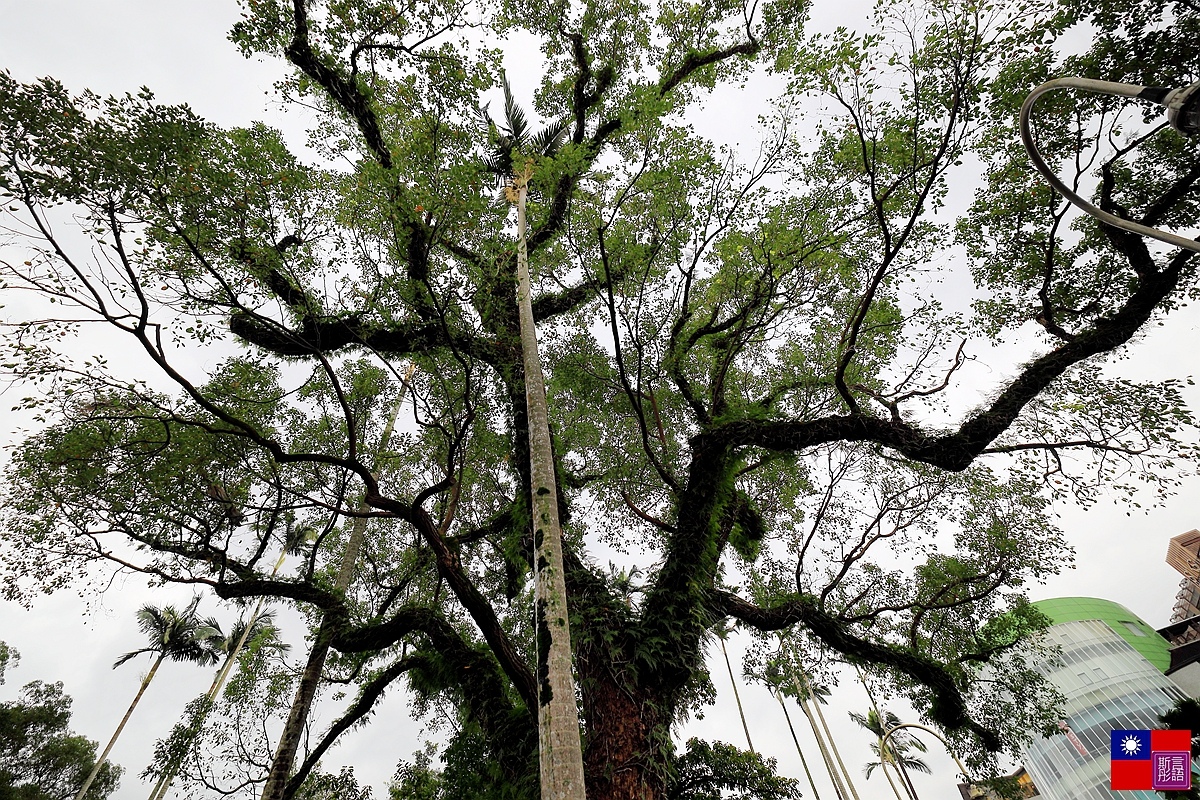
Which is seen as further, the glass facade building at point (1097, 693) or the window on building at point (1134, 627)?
the window on building at point (1134, 627)

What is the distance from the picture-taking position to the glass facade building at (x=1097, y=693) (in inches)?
1171

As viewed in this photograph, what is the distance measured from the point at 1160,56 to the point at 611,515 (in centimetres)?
1025

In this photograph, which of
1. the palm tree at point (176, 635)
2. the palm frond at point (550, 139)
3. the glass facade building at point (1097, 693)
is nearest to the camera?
the palm frond at point (550, 139)

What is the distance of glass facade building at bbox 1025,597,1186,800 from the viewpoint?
29.8 metres

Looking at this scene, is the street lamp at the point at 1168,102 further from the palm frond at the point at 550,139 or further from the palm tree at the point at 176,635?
the palm tree at the point at 176,635

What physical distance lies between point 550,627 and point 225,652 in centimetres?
2118

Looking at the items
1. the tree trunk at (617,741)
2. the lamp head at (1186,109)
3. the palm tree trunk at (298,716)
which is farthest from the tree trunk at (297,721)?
the lamp head at (1186,109)

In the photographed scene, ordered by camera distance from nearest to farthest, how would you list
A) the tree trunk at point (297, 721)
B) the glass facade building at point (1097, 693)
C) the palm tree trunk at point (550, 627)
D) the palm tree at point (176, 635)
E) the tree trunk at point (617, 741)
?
the palm tree trunk at point (550, 627), the tree trunk at point (617, 741), the tree trunk at point (297, 721), the palm tree at point (176, 635), the glass facade building at point (1097, 693)

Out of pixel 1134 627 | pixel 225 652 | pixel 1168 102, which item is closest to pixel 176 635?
pixel 225 652

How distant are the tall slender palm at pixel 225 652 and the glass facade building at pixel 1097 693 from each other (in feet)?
128

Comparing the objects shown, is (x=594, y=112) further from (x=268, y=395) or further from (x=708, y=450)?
(x=268, y=395)

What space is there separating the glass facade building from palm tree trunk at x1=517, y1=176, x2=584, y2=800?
37.3 metres

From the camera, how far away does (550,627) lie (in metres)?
4.81

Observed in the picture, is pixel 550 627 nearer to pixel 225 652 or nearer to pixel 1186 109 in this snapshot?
pixel 1186 109
